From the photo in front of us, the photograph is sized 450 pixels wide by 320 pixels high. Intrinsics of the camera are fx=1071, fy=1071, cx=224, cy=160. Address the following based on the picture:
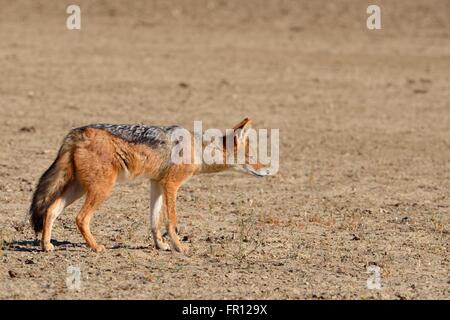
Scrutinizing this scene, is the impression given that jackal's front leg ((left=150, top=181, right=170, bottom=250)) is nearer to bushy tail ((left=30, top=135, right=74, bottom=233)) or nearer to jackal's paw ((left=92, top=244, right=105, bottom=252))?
jackal's paw ((left=92, top=244, right=105, bottom=252))

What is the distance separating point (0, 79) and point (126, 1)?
8.91m

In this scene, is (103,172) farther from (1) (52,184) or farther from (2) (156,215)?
(2) (156,215)

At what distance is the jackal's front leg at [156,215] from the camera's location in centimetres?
842

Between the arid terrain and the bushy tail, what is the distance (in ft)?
0.94

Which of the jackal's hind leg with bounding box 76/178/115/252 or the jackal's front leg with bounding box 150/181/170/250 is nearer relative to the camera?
the jackal's hind leg with bounding box 76/178/115/252

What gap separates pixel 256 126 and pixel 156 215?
633 centimetres

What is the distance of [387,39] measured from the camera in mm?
22844

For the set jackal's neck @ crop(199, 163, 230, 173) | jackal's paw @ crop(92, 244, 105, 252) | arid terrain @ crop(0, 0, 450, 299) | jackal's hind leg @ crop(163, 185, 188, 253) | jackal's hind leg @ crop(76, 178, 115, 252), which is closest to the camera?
arid terrain @ crop(0, 0, 450, 299)

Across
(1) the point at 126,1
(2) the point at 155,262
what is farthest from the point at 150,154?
(1) the point at 126,1

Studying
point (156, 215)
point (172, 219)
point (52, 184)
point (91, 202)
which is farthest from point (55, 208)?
point (172, 219)

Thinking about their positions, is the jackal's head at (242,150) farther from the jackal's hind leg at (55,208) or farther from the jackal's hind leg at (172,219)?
the jackal's hind leg at (55,208)

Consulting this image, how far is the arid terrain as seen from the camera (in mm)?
7789

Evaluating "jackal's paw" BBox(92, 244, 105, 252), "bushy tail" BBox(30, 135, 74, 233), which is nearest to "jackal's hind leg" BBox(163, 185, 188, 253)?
"jackal's paw" BBox(92, 244, 105, 252)

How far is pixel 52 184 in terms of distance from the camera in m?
8.05
